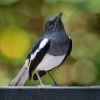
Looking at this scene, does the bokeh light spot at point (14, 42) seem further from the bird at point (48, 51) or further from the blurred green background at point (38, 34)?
the bird at point (48, 51)

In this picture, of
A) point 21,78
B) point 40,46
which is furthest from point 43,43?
point 21,78

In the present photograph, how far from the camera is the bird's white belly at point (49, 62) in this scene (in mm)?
2367

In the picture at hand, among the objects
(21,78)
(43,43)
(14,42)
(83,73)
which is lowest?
(83,73)

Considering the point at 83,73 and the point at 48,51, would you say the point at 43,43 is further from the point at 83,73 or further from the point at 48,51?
the point at 83,73

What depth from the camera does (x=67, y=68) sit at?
3316 mm

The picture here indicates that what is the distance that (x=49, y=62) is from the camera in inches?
93.7

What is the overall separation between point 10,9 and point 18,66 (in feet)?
1.01

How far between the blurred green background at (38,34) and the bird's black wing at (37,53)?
2.78ft
